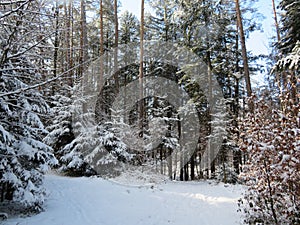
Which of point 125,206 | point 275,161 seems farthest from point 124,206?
point 275,161

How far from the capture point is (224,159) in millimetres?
12461

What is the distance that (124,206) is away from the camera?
6.41 meters

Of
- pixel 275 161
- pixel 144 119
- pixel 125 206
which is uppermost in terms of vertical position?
pixel 144 119

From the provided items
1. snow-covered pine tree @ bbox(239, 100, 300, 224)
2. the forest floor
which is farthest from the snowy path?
snow-covered pine tree @ bbox(239, 100, 300, 224)

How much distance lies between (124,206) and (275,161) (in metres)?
4.12

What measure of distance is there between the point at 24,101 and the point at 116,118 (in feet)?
20.7

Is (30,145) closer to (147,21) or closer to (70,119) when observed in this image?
(70,119)

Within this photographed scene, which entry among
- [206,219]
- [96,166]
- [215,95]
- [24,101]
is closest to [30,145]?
[24,101]

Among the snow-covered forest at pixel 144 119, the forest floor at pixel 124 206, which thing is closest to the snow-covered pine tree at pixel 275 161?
the snow-covered forest at pixel 144 119

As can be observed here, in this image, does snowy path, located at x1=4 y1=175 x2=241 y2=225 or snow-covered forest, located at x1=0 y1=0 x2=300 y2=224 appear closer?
snow-covered forest, located at x1=0 y1=0 x2=300 y2=224

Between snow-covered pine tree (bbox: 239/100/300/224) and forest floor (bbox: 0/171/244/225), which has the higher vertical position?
snow-covered pine tree (bbox: 239/100/300/224)

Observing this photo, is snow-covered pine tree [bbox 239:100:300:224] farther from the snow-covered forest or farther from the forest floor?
the forest floor

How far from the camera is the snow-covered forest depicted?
4309 mm

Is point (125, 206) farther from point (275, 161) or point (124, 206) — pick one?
point (275, 161)
